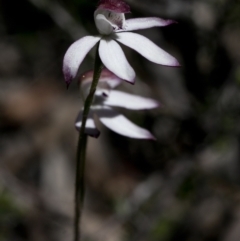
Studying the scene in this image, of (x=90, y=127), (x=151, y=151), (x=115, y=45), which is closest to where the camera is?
(x=115, y=45)

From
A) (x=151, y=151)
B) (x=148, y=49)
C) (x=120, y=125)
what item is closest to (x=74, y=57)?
(x=148, y=49)

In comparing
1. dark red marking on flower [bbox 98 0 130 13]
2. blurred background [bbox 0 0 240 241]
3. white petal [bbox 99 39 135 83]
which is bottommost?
blurred background [bbox 0 0 240 241]

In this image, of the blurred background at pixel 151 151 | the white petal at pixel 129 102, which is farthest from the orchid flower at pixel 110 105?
the blurred background at pixel 151 151

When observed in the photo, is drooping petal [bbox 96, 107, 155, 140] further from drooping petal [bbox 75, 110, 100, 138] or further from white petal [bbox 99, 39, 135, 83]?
white petal [bbox 99, 39, 135, 83]

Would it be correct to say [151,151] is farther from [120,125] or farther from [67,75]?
[67,75]

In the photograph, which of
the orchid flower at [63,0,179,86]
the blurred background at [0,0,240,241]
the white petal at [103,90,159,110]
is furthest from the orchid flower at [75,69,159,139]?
the blurred background at [0,0,240,241]

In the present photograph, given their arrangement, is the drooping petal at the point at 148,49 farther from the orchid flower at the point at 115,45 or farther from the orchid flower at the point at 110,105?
the orchid flower at the point at 110,105

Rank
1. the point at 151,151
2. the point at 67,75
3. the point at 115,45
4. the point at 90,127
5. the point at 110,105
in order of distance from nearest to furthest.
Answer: the point at 67,75, the point at 115,45, the point at 90,127, the point at 110,105, the point at 151,151
